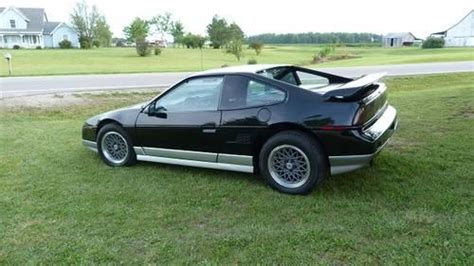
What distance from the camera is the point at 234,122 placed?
4.50 m

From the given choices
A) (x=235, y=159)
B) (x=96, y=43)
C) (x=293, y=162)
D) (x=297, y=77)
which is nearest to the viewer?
(x=293, y=162)

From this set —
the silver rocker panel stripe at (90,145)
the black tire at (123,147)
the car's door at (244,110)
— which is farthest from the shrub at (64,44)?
the car's door at (244,110)

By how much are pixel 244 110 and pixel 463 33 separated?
81.1m

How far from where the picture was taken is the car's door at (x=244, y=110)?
14.3 ft

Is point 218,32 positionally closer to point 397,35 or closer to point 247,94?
point 247,94

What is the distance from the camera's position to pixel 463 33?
237 feet

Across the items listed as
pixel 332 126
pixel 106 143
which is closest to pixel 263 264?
pixel 332 126

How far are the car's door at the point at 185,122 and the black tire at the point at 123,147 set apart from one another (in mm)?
197

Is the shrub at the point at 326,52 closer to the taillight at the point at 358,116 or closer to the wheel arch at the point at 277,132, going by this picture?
the wheel arch at the point at 277,132

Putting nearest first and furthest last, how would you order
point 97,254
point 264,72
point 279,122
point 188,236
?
point 97,254, point 188,236, point 279,122, point 264,72

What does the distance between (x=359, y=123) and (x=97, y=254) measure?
8.84 ft

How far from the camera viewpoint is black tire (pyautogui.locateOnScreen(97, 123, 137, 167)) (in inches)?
211

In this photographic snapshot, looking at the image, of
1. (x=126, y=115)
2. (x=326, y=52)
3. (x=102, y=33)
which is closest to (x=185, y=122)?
(x=126, y=115)

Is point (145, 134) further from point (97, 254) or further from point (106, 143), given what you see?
point (97, 254)
